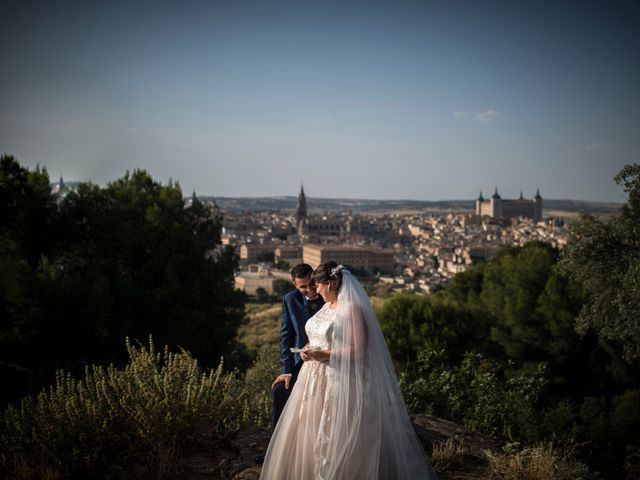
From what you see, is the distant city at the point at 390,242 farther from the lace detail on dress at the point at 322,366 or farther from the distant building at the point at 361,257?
the lace detail on dress at the point at 322,366

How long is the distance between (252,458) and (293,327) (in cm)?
93

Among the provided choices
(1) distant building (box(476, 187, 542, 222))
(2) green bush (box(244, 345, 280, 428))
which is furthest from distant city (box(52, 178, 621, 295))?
(2) green bush (box(244, 345, 280, 428))

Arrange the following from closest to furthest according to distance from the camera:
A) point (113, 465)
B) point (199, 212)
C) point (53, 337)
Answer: point (113, 465) < point (53, 337) < point (199, 212)

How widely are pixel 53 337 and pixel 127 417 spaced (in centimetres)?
643

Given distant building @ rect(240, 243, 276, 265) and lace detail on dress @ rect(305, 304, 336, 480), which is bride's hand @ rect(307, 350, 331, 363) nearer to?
lace detail on dress @ rect(305, 304, 336, 480)

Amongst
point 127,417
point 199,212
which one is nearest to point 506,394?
point 127,417

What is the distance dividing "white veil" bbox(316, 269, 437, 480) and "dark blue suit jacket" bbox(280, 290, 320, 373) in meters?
0.52

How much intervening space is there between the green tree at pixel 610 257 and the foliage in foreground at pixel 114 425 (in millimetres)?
6096

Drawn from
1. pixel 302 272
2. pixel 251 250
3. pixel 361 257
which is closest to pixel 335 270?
pixel 302 272

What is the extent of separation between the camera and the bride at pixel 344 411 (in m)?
3.25

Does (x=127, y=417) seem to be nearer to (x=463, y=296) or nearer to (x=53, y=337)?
(x=53, y=337)

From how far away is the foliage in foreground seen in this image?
135 inches

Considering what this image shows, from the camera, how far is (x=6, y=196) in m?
11.1

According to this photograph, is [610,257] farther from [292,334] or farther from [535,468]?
[292,334]
